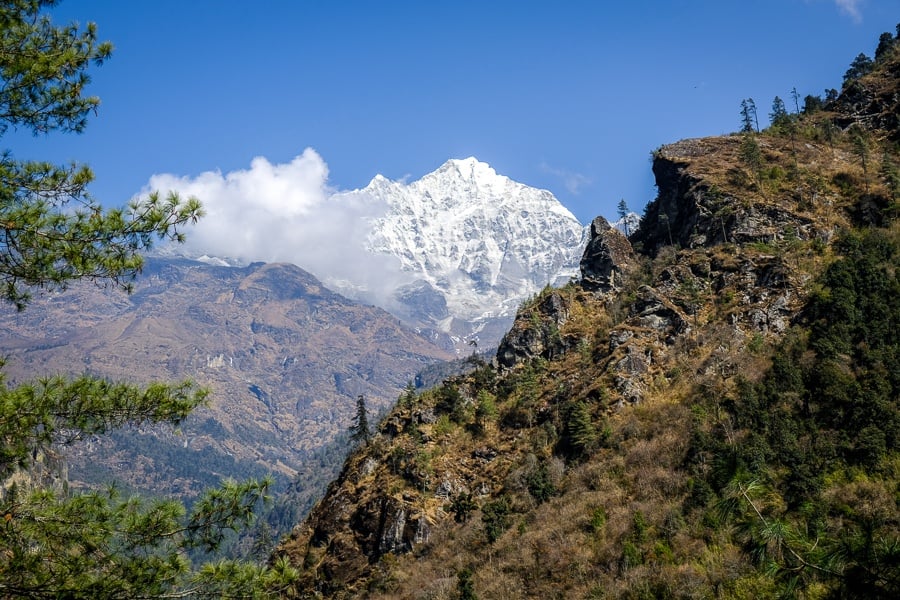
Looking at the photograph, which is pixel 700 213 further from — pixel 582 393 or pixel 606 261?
pixel 582 393

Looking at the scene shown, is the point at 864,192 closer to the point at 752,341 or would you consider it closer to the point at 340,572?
the point at 752,341

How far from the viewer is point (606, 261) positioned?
266ft

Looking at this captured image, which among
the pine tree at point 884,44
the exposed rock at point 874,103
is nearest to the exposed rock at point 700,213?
the exposed rock at point 874,103

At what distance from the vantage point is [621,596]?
119 feet

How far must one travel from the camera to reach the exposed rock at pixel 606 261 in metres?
80.0

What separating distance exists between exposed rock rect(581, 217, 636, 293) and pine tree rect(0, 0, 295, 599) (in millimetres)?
72851

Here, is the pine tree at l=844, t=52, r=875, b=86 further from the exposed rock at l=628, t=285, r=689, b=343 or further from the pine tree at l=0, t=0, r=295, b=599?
the pine tree at l=0, t=0, r=295, b=599

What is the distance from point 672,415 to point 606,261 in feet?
112

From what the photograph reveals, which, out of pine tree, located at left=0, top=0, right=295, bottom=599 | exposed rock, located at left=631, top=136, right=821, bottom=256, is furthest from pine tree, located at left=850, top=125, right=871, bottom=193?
pine tree, located at left=0, top=0, right=295, bottom=599

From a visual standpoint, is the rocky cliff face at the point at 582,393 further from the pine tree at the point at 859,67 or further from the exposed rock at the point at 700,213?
the pine tree at the point at 859,67

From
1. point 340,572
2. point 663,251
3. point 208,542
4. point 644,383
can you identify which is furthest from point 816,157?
point 208,542

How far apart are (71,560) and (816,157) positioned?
9408 cm

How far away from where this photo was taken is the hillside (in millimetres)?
38312

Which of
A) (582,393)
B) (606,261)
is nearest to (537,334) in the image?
(606,261)
